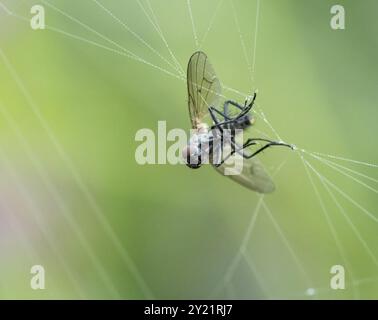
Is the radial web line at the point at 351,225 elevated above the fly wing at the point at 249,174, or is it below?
below

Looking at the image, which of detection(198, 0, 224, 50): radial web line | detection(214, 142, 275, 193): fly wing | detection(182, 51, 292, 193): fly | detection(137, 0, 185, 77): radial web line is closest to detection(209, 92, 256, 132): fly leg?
detection(182, 51, 292, 193): fly

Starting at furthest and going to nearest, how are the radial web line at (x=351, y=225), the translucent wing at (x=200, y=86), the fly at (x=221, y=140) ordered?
the radial web line at (x=351, y=225) < the fly at (x=221, y=140) < the translucent wing at (x=200, y=86)

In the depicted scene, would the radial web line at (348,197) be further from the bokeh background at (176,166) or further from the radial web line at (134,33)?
the radial web line at (134,33)

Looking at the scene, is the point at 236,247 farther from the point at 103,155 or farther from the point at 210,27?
the point at 210,27

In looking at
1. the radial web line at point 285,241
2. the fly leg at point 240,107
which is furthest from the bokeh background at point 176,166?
the fly leg at point 240,107

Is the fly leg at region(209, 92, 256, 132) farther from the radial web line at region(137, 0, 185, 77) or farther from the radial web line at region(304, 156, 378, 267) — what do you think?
the radial web line at region(304, 156, 378, 267)

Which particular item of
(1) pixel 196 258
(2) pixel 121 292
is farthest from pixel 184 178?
(2) pixel 121 292

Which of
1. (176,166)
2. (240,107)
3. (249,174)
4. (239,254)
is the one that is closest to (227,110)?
(240,107)
